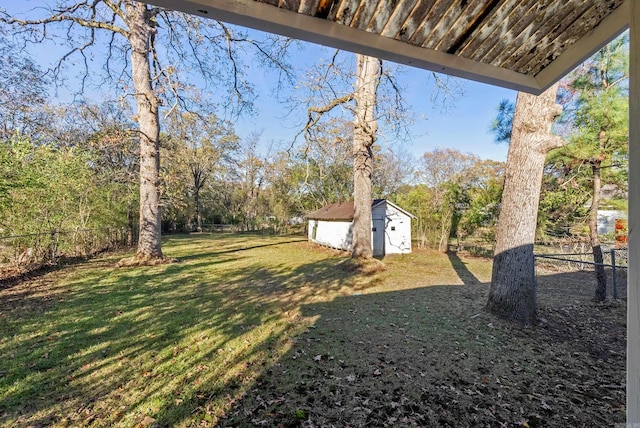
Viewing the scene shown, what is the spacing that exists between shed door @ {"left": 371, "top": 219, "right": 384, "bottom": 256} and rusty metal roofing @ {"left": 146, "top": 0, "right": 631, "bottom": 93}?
1218 centimetres

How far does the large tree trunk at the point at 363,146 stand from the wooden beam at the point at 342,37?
6570 millimetres

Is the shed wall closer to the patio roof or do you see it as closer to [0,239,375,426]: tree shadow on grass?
[0,239,375,426]: tree shadow on grass

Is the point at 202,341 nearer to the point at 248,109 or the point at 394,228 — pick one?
the point at 248,109

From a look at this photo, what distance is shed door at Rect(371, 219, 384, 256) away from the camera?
13656 millimetres

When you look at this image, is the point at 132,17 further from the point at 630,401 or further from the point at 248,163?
the point at 248,163

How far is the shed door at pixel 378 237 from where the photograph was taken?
538 inches

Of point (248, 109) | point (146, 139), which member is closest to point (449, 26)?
point (248, 109)

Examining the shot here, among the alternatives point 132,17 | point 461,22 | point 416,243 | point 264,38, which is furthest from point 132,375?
point 416,243

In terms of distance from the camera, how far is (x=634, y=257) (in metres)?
1.02

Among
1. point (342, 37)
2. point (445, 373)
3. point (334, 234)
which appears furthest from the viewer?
point (334, 234)

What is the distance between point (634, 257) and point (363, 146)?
8632 mm

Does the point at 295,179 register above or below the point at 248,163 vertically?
below

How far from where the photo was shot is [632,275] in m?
1.02

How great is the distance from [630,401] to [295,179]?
22.2 meters
